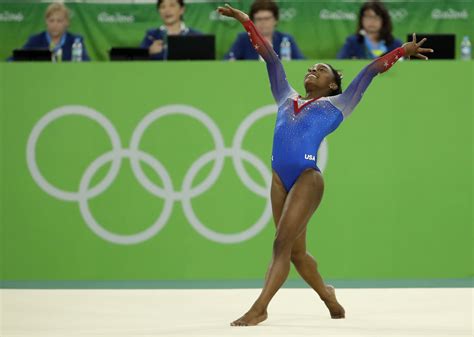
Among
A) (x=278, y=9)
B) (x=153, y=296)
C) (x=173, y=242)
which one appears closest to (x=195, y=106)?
(x=173, y=242)

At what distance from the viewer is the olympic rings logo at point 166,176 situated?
874 cm

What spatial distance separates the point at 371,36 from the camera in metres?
9.89

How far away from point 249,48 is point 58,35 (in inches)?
78.7

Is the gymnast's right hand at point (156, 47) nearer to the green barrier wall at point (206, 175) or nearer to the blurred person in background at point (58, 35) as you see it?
the blurred person in background at point (58, 35)

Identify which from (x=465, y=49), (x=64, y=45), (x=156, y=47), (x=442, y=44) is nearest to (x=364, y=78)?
(x=442, y=44)

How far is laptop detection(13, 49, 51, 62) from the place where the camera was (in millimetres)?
9023

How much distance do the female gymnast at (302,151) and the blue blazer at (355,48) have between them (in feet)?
13.8

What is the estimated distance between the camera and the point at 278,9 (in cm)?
1014

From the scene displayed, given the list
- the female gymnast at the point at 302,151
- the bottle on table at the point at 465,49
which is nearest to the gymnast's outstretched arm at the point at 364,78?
the female gymnast at the point at 302,151

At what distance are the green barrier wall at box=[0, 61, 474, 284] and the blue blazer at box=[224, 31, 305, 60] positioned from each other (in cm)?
100

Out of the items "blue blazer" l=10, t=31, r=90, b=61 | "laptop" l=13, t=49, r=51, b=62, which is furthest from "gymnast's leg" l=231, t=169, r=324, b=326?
"blue blazer" l=10, t=31, r=90, b=61

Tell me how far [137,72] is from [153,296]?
288 cm

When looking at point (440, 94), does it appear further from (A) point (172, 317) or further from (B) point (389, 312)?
(A) point (172, 317)

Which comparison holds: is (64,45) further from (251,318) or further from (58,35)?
(251,318)
